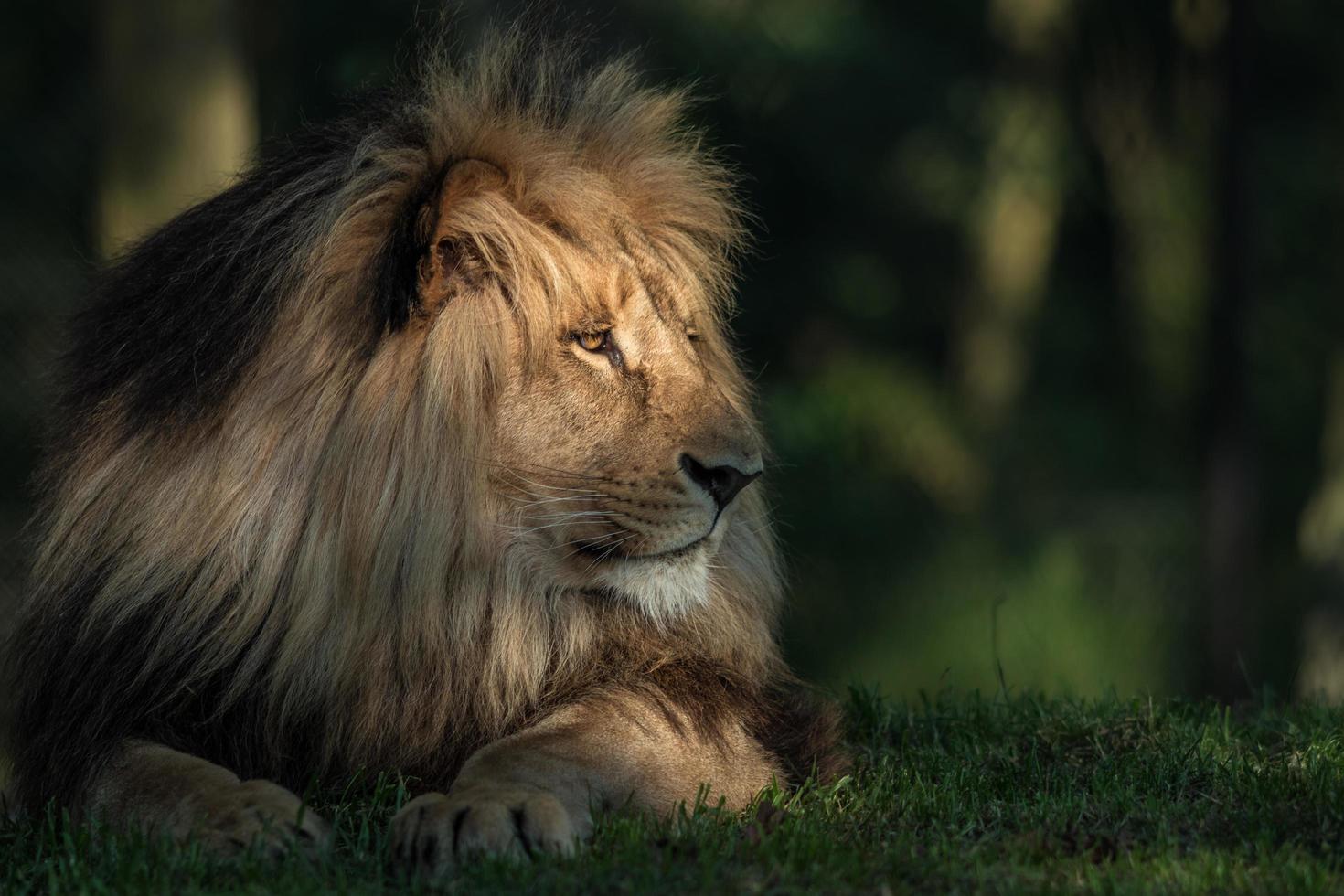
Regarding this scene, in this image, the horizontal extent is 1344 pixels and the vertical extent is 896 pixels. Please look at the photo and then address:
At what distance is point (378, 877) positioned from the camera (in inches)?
112

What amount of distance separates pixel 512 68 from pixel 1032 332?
34.0 feet

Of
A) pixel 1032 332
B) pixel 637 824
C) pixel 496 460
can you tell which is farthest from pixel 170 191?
pixel 1032 332

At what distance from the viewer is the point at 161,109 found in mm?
6777

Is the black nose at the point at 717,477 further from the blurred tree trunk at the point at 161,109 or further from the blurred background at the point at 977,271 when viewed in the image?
the blurred tree trunk at the point at 161,109

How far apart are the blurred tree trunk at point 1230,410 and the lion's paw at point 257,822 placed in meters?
5.26

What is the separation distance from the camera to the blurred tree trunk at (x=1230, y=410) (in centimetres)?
764

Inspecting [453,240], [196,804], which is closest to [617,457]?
[453,240]

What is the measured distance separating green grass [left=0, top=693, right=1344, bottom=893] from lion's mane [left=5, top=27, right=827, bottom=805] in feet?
0.78

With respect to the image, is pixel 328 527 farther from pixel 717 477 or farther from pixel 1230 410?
pixel 1230 410

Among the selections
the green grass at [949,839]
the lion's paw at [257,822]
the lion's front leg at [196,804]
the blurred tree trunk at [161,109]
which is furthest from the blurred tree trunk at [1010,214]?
the lion's paw at [257,822]

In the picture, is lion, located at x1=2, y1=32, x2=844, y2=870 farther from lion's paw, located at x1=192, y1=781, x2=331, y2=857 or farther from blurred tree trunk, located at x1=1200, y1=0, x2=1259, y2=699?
blurred tree trunk, located at x1=1200, y1=0, x2=1259, y2=699

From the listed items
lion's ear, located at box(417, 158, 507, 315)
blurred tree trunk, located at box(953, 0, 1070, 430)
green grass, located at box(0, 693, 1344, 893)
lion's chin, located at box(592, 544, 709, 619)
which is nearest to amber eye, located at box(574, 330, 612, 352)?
lion's ear, located at box(417, 158, 507, 315)

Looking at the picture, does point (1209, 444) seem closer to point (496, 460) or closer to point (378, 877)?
point (496, 460)

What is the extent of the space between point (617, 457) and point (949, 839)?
990 mm
